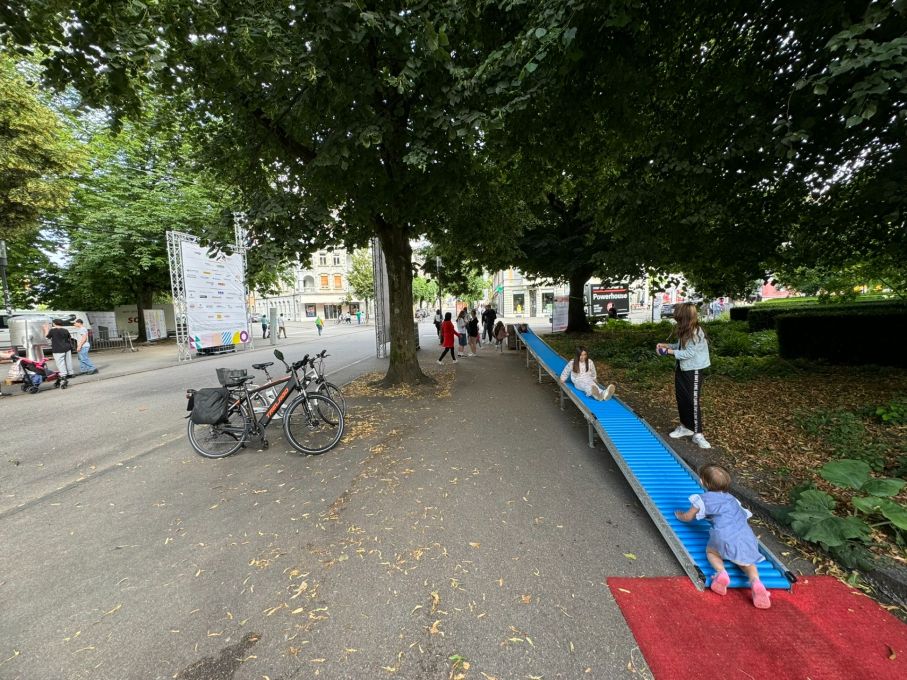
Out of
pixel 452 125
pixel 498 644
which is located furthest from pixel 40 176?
pixel 498 644

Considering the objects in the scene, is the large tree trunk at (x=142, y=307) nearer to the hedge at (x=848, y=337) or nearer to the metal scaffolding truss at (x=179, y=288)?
the metal scaffolding truss at (x=179, y=288)

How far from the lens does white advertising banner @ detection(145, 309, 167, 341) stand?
906 inches

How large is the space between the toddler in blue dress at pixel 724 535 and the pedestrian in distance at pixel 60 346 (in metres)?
14.5

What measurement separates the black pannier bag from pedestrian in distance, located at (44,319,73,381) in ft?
30.0

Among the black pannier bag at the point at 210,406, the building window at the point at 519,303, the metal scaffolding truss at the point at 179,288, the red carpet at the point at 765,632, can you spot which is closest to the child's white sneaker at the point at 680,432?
the red carpet at the point at 765,632

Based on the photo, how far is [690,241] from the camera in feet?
24.8

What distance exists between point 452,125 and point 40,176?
14597 millimetres

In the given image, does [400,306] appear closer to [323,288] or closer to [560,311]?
[560,311]

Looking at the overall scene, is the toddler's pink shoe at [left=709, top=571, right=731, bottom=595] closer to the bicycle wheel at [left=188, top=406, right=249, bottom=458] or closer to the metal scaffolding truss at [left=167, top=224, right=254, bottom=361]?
the bicycle wheel at [left=188, top=406, right=249, bottom=458]

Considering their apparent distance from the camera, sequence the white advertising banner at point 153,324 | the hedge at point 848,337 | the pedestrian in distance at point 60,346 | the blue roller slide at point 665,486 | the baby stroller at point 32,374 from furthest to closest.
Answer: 1. the white advertising banner at point 153,324
2. the pedestrian in distance at point 60,346
3. the baby stroller at point 32,374
4. the hedge at point 848,337
5. the blue roller slide at point 665,486

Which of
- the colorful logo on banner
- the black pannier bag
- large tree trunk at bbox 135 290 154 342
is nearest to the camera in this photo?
the black pannier bag

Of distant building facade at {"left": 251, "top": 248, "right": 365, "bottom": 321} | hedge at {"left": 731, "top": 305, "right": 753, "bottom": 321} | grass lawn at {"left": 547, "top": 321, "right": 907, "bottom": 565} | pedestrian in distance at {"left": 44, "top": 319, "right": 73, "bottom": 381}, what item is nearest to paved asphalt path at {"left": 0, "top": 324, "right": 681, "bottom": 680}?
grass lawn at {"left": 547, "top": 321, "right": 907, "bottom": 565}

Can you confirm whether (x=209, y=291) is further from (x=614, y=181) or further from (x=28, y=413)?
(x=614, y=181)

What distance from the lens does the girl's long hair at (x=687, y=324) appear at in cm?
471
